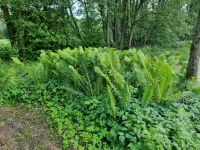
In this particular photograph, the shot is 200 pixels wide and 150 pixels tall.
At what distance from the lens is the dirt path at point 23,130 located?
3.36 meters

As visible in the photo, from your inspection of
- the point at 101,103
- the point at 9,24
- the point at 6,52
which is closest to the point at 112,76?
the point at 101,103

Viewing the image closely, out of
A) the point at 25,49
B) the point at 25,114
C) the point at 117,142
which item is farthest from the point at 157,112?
the point at 25,49

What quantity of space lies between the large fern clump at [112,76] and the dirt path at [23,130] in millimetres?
788

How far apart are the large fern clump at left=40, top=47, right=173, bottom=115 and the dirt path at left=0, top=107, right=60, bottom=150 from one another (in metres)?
0.79

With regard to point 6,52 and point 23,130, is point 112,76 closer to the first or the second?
point 23,130

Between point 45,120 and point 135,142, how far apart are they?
140 centimetres

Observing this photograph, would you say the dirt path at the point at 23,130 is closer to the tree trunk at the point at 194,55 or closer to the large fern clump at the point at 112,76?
the large fern clump at the point at 112,76

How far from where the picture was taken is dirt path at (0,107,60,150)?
11.0ft

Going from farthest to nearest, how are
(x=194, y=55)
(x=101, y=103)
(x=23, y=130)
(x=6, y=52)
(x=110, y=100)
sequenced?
(x=6, y=52) < (x=194, y=55) < (x=101, y=103) < (x=110, y=100) < (x=23, y=130)

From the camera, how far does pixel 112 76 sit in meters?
4.41

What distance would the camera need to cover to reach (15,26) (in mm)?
9094

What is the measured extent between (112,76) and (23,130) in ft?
5.48

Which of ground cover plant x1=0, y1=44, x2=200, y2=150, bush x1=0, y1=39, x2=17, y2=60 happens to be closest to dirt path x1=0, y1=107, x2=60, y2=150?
ground cover plant x1=0, y1=44, x2=200, y2=150

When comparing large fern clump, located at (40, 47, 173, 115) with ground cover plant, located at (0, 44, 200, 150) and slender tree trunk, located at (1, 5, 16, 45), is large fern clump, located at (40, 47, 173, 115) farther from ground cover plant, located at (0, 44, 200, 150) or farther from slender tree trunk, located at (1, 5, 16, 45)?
slender tree trunk, located at (1, 5, 16, 45)
